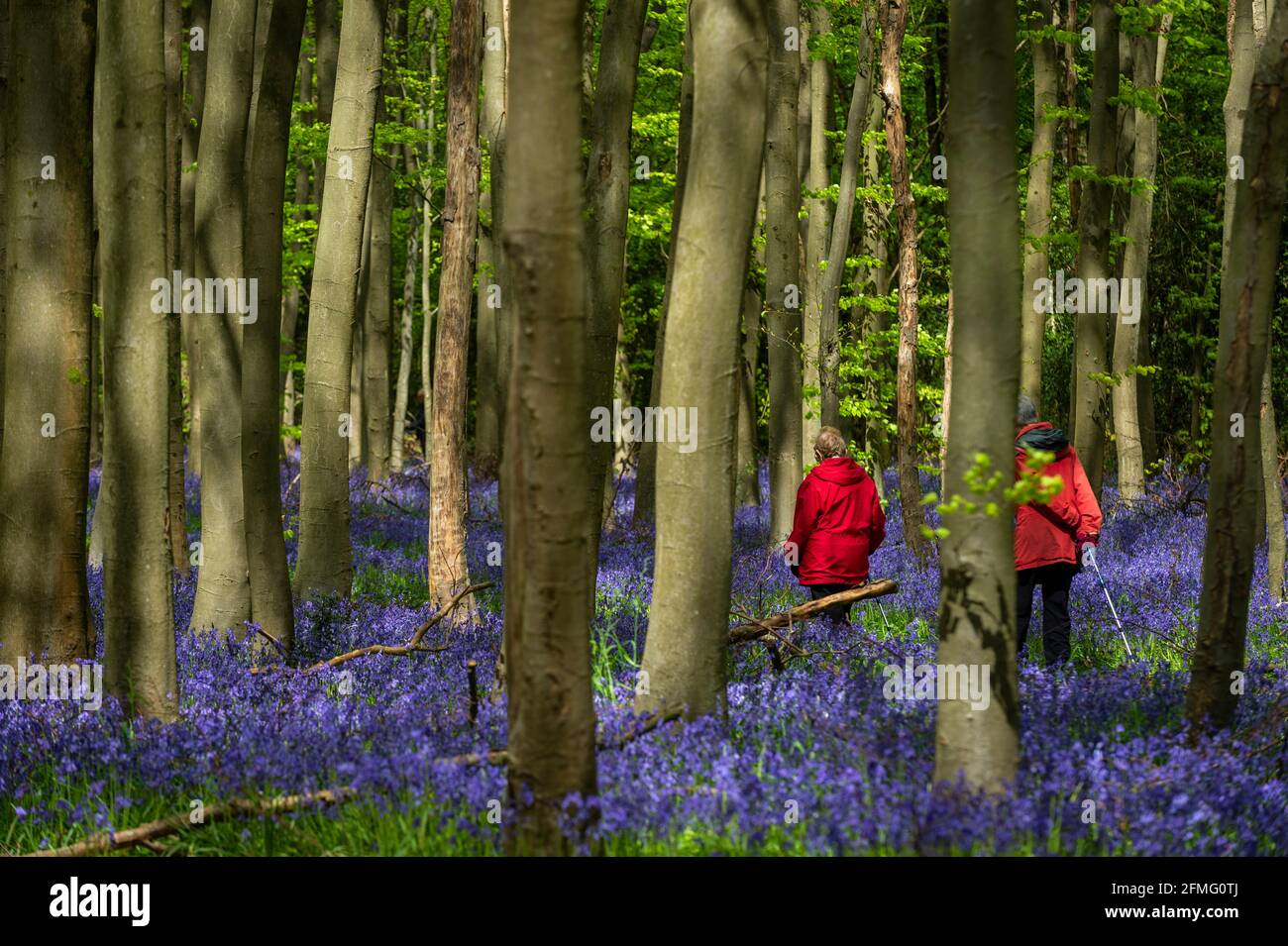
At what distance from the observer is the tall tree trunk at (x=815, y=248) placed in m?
18.3

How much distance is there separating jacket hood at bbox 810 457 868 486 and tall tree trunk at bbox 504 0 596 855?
6.34m

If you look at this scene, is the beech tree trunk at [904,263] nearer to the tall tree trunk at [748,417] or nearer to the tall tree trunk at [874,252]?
the tall tree trunk at [874,252]

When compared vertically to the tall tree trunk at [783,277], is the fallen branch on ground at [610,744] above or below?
below

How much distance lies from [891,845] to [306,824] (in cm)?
243

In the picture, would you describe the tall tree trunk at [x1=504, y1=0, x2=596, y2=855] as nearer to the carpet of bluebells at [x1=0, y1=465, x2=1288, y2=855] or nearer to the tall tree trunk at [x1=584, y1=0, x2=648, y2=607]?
the carpet of bluebells at [x1=0, y1=465, x2=1288, y2=855]

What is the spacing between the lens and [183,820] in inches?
223

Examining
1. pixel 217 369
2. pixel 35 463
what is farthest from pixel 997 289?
pixel 217 369

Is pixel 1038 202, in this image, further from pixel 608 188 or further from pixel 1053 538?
pixel 608 188

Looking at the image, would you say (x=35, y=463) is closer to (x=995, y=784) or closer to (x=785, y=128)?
(x=995, y=784)

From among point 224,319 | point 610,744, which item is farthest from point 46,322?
point 610,744

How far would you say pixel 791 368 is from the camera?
54.4 feet

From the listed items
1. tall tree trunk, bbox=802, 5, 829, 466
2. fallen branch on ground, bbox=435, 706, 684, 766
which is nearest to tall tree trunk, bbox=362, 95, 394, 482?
tall tree trunk, bbox=802, 5, 829, 466

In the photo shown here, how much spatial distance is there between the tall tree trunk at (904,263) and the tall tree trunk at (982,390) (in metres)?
9.91

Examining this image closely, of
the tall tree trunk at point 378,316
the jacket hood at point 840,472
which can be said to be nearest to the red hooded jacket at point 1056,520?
the jacket hood at point 840,472
